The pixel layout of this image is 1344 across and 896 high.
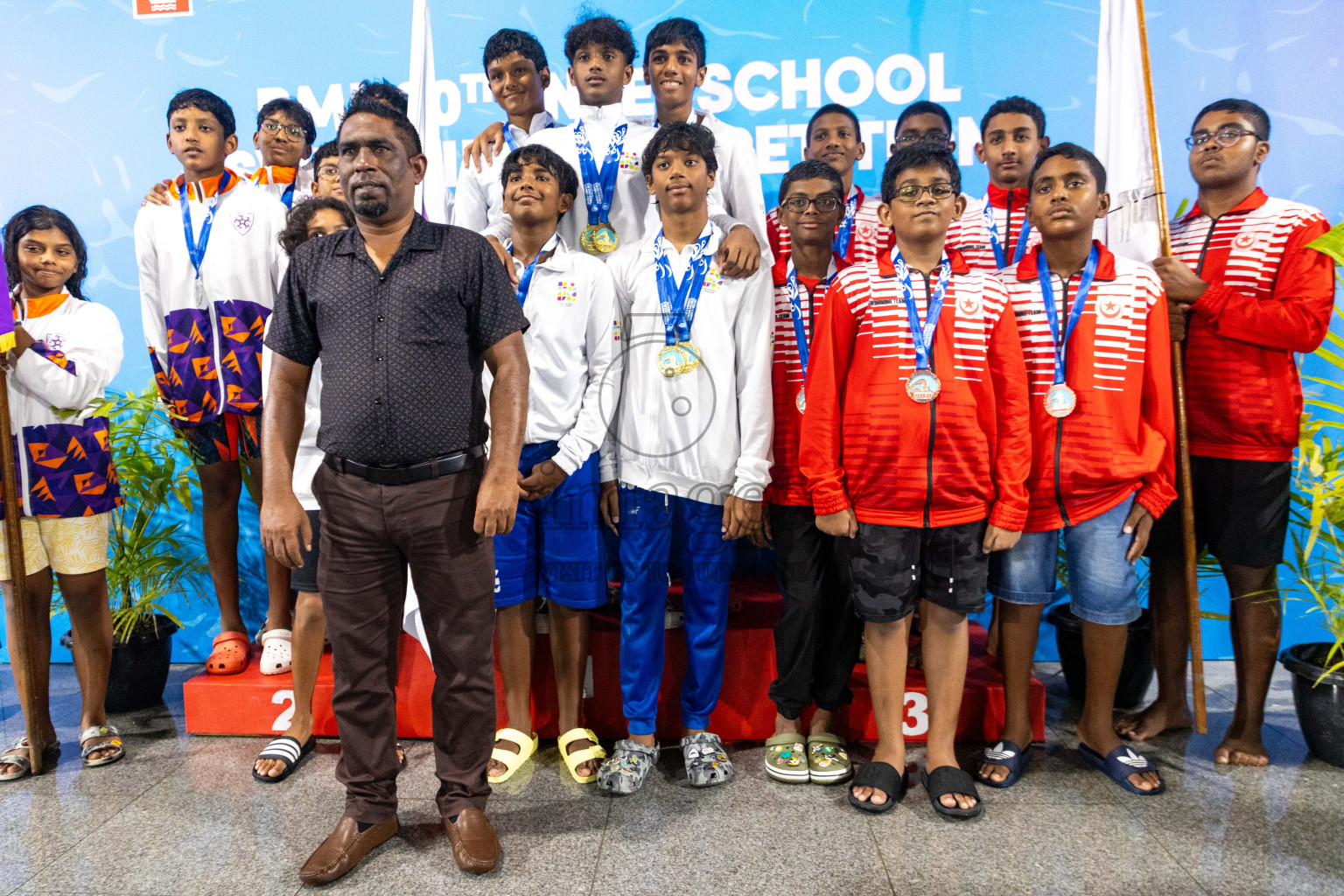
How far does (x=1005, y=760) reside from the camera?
2541 mm

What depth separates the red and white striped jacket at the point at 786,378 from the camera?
103 inches

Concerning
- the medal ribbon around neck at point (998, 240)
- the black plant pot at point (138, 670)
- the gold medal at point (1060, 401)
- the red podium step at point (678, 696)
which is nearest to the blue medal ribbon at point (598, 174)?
the medal ribbon around neck at point (998, 240)

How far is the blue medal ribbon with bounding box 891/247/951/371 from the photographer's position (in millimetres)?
2311

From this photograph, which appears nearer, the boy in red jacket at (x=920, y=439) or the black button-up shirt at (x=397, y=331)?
the black button-up shirt at (x=397, y=331)

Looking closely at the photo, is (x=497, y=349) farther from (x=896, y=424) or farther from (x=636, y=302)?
(x=896, y=424)

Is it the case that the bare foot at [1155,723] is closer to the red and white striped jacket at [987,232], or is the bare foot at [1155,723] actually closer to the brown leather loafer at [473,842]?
the red and white striped jacket at [987,232]

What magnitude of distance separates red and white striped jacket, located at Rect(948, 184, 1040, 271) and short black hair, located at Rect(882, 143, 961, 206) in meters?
0.56

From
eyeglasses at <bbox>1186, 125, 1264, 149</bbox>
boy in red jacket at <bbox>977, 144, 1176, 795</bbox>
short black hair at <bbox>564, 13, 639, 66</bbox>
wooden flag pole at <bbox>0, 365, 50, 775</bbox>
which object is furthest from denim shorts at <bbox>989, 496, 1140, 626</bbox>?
wooden flag pole at <bbox>0, 365, 50, 775</bbox>

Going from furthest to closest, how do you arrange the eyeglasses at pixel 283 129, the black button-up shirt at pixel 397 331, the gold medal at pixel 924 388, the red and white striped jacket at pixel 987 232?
the eyeglasses at pixel 283 129, the red and white striped jacket at pixel 987 232, the gold medal at pixel 924 388, the black button-up shirt at pixel 397 331

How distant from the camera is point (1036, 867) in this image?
2088mm

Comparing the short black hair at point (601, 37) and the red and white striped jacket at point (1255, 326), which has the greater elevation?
the short black hair at point (601, 37)

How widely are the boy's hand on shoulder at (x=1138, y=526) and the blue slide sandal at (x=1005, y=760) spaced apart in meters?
0.69

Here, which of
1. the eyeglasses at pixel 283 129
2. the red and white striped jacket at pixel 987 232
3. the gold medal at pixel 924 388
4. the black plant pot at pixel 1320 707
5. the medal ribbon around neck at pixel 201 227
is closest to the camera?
the gold medal at pixel 924 388

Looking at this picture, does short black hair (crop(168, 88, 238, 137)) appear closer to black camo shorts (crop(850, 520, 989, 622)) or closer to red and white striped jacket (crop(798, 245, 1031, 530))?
red and white striped jacket (crop(798, 245, 1031, 530))
